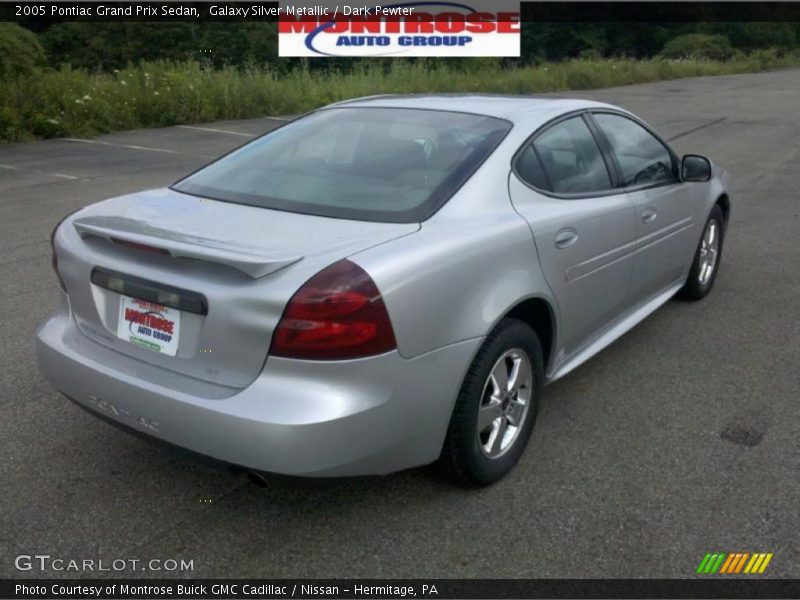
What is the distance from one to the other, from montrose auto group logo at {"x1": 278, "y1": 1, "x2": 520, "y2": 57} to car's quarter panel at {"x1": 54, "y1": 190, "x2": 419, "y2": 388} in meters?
25.3

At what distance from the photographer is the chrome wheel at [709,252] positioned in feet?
18.6

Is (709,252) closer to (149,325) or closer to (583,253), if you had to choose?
(583,253)

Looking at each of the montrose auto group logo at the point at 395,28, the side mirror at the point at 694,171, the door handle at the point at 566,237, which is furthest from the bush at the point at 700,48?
the door handle at the point at 566,237

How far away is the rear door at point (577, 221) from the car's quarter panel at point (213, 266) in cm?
75

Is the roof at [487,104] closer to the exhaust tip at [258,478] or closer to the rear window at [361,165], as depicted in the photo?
the rear window at [361,165]

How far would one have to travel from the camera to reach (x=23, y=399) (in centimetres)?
406

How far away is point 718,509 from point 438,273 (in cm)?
142

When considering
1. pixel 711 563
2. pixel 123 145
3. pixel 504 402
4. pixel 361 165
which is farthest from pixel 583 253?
pixel 123 145

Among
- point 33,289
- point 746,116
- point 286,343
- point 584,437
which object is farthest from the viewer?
point 746,116

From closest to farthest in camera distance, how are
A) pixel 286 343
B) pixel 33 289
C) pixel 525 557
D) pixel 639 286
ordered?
pixel 286 343
pixel 525 557
pixel 639 286
pixel 33 289

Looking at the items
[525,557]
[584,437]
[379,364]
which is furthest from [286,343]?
[584,437]

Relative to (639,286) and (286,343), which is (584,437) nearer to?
(639,286)

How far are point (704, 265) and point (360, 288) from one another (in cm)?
375
